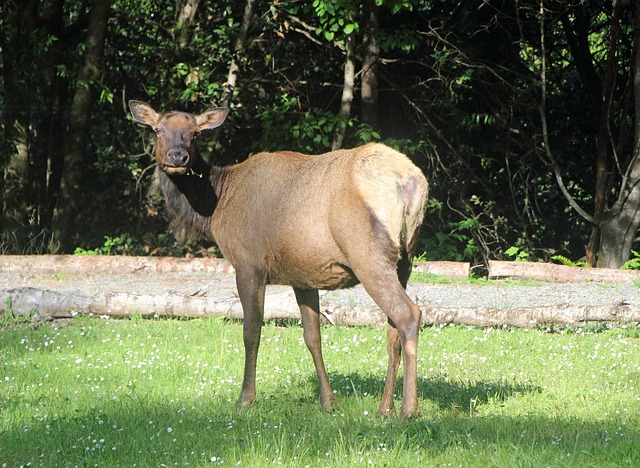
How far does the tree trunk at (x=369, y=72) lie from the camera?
15250 millimetres

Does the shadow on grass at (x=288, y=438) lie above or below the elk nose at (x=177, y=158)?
below

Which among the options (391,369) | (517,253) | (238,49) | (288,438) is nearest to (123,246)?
(238,49)

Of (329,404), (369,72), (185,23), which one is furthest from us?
(185,23)

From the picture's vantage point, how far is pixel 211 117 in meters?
8.62

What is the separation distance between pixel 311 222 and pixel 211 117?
234cm

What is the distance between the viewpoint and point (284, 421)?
640cm

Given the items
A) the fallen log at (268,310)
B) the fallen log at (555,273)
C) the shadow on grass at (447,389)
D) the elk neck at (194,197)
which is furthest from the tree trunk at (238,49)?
Answer: the shadow on grass at (447,389)

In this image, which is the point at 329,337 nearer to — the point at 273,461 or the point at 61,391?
the point at 61,391

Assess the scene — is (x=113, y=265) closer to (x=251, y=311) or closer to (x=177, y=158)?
(x=177, y=158)

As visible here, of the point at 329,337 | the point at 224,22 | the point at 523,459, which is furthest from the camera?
the point at 224,22

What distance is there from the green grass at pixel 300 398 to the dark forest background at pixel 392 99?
20.2 feet

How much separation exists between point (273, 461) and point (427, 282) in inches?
363

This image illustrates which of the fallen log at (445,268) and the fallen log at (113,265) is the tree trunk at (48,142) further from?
the fallen log at (445,268)

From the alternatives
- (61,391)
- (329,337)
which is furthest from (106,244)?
(61,391)
